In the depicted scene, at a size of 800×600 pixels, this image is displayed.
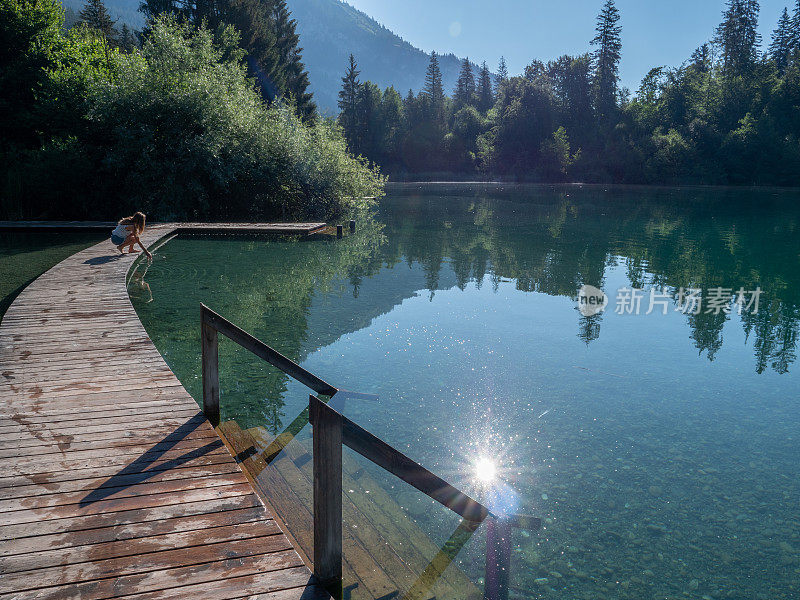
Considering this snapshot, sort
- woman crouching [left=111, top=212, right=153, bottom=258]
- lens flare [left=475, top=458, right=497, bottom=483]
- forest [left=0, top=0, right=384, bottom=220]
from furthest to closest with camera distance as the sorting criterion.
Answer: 1. forest [left=0, top=0, right=384, bottom=220]
2. woman crouching [left=111, top=212, right=153, bottom=258]
3. lens flare [left=475, top=458, right=497, bottom=483]

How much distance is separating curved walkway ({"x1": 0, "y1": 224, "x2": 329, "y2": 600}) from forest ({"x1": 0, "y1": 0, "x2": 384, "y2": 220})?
18.3m

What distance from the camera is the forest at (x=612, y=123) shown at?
70250 millimetres

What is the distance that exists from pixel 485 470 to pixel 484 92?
115465 mm

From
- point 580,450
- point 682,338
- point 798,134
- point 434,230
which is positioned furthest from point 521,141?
point 580,450

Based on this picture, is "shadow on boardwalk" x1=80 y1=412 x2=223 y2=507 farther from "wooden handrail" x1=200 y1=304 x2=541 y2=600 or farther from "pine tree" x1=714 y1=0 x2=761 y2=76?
"pine tree" x1=714 y1=0 x2=761 y2=76

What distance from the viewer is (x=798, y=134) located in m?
68.7

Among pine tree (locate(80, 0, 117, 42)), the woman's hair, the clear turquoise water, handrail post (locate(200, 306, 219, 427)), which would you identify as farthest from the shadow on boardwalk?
pine tree (locate(80, 0, 117, 42))

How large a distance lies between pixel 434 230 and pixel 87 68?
17717 mm

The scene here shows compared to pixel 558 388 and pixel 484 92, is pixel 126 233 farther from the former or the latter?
pixel 484 92

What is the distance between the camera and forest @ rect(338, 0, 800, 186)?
7025cm

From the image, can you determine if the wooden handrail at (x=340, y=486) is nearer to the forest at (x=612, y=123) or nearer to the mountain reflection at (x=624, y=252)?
the mountain reflection at (x=624, y=252)

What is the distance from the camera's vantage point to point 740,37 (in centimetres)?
7881

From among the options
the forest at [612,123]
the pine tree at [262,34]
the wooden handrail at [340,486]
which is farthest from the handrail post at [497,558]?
the forest at [612,123]

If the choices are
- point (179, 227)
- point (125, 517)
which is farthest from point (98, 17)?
point (125, 517)
